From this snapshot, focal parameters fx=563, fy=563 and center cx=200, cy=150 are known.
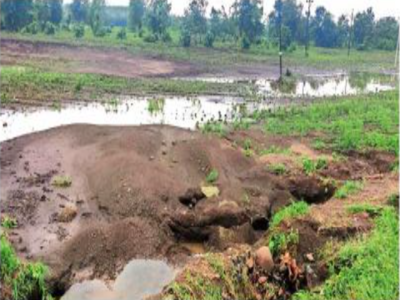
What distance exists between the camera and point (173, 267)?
31.1 ft

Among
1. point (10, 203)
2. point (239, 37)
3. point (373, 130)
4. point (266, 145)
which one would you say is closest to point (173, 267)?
point (10, 203)

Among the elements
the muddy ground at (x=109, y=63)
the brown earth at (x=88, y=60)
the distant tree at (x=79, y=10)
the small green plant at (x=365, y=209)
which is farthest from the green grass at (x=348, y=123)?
the distant tree at (x=79, y=10)

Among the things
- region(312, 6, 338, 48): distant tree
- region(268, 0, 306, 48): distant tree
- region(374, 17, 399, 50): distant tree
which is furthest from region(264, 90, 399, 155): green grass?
region(312, 6, 338, 48): distant tree

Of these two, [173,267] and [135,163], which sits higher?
[135,163]

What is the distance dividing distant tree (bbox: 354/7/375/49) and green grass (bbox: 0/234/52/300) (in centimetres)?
6430

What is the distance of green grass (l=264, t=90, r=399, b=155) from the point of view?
51.0ft

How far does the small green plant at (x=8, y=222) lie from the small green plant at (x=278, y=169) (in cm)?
582

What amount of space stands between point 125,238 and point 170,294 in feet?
8.43

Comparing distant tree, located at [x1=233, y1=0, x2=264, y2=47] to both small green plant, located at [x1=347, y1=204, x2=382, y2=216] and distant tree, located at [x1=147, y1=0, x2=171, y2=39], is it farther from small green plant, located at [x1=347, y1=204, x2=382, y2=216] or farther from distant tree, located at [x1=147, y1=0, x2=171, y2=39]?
small green plant, located at [x1=347, y1=204, x2=382, y2=216]

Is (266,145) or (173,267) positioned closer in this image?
(173,267)

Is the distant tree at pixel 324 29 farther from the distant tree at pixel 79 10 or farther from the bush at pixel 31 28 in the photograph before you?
the bush at pixel 31 28

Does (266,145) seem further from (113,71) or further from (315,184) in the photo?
(113,71)

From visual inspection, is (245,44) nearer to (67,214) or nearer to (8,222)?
(67,214)

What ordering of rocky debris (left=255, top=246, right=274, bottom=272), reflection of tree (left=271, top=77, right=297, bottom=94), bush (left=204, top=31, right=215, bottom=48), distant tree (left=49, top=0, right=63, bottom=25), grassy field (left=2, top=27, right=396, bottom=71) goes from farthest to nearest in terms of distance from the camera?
distant tree (left=49, top=0, right=63, bottom=25) → bush (left=204, top=31, right=215, bottom=48) → grassy field (left=2, top=27, right=396, bottom=71) → reflection of tree (left=271, top=77, right=297, bottom=94) → rocky debris (left=255, top=246, right=274, bottom=272)
